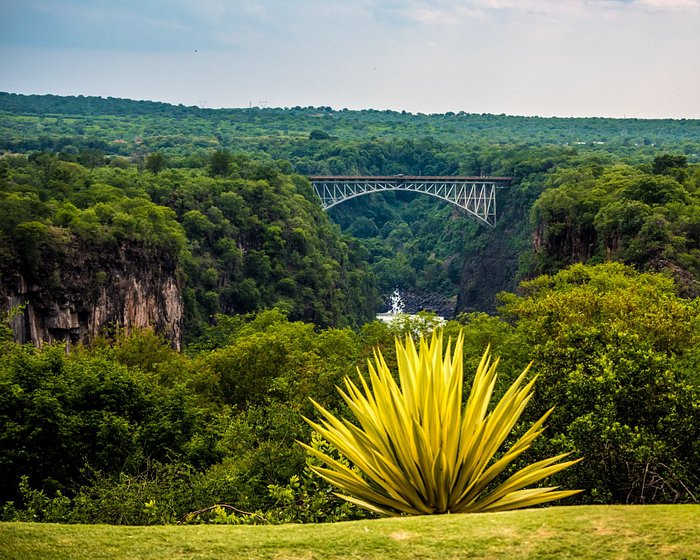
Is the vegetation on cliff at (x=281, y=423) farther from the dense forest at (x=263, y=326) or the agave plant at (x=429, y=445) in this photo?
the agave plant at (x=429, y=445)

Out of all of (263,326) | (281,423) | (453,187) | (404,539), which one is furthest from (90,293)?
(453,187)

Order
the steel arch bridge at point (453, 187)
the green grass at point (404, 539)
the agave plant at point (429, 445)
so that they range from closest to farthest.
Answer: the green grass at point (404, 539)
the agave plant at point (429, 445)
the steel arch bridge at point (453, 187)

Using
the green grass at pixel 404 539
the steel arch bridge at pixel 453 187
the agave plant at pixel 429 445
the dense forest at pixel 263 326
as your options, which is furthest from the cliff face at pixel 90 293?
the steel arch bridge at pixel 453 187

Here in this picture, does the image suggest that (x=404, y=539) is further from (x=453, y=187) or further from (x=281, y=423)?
(x=453, y=187)

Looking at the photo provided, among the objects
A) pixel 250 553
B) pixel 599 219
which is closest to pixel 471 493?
pixel 250 553

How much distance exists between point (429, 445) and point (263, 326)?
4207 cm

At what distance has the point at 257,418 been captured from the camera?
2441cm

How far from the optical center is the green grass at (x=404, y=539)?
1191cm

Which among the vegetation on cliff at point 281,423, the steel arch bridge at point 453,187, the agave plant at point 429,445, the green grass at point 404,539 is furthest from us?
the steel arch bridge at point 453,187

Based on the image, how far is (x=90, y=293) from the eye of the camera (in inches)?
2242

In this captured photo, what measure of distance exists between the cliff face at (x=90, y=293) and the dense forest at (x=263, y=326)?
137mm

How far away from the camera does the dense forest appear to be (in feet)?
64.3

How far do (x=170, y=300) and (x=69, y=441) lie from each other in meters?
44.7

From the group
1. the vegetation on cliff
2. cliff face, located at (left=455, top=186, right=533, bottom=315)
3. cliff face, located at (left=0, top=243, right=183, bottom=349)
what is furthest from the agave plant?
cliff face, located at (left=455, top=186, right=533, bottom=315)
